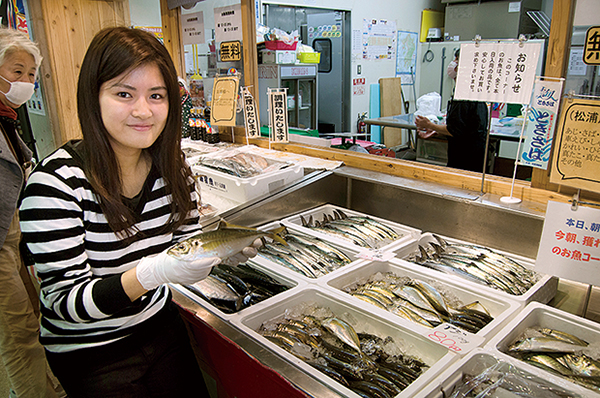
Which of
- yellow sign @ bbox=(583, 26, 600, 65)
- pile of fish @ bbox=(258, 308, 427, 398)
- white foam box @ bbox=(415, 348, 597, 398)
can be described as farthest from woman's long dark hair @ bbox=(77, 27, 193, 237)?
yellow sign @ bbox=(583, 26, 600, 65)

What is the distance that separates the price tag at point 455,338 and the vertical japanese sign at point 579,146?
838 mm

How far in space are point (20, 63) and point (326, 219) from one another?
2436mm

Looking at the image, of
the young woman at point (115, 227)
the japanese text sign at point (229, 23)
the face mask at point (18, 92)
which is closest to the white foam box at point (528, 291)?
the young woman at point (115, 227)

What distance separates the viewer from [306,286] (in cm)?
194

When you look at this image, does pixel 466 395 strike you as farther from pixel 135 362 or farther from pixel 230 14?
pixel 230 14

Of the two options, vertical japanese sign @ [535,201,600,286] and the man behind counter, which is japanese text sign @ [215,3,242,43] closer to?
the man behind counter

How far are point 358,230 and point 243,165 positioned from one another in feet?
3.34

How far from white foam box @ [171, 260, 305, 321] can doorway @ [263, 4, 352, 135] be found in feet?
22.0

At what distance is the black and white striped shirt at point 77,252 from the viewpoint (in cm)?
128

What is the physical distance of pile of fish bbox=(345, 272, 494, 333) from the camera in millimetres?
1709

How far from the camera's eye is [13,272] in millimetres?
2578

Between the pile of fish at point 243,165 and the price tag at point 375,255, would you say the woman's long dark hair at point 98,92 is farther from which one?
the pile of fish at point 243,165

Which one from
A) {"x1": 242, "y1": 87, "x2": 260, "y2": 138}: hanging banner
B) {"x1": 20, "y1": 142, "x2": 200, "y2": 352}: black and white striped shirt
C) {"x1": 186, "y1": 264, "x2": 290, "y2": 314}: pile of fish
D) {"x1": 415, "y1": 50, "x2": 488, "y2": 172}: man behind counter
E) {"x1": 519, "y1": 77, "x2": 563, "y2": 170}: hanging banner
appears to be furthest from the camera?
{"x1": 415, "y1": 50, "x2": 488, "y2": 172}: man behind counter

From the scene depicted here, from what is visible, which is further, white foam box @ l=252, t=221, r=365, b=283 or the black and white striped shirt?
white foam box @ l=252, t=221, r=365, b=283
